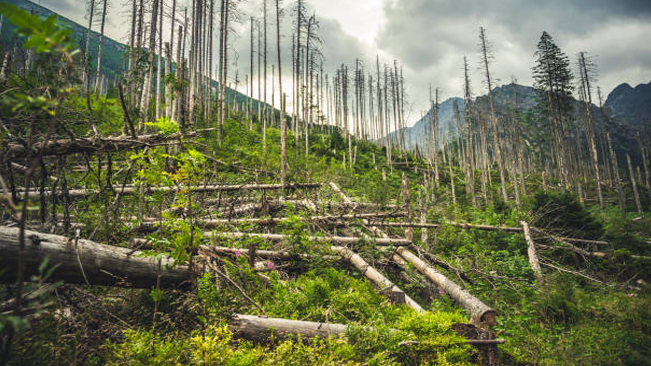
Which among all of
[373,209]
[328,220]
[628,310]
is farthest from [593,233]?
[328,220]

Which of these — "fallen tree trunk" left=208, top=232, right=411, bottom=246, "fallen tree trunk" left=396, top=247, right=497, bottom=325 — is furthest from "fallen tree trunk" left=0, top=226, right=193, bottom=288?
"fallen tree trunk" left=396, top=247, right=497, bottom=325

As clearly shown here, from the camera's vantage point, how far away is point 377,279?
5062 mm

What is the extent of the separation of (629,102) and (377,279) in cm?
15713

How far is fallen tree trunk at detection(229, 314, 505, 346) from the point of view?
10.2 feet

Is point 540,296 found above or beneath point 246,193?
beneath

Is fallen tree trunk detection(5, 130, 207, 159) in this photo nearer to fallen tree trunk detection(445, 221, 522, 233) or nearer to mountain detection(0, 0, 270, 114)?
mountain detection(0, 0, 270, 114)

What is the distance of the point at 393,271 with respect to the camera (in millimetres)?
6305

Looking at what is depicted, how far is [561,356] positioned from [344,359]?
11.0 feet

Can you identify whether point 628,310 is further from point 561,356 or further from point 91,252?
point 91,252

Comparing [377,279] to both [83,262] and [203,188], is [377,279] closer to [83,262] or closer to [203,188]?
[203,188]

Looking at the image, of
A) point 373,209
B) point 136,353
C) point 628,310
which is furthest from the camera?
point 373,209

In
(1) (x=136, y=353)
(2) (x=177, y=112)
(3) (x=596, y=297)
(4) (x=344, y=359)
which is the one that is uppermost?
(2) (x=177, y=112)

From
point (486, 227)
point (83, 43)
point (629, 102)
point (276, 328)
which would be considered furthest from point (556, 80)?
point (629, 102)

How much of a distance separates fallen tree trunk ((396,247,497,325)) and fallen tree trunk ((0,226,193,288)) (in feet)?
13.5
